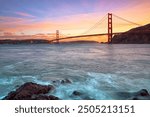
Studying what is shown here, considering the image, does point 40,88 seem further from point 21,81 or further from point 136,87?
point 136,87

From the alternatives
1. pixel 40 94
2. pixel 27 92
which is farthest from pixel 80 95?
pixel 27 92

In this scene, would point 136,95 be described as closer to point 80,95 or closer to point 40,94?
point 80,95

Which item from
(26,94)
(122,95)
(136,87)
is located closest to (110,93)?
(122,95)

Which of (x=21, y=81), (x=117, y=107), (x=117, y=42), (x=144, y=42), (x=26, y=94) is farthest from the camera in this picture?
(x=117, y=42)

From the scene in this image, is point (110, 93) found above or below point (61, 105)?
below

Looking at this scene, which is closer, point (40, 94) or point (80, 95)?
point (40, 94)

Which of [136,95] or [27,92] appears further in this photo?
[136,95]

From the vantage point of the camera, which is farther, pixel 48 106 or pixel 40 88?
pixel 40 88

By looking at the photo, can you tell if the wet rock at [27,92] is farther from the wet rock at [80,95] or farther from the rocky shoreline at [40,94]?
the wet rock at [80,95]

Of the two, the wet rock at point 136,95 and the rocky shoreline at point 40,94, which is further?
the wet rock at point 136,95

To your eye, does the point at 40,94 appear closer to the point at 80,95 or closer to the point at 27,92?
the point at 27,92

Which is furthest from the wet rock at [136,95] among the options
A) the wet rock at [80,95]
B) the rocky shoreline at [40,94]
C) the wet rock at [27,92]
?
the wet rock at [27,92]
